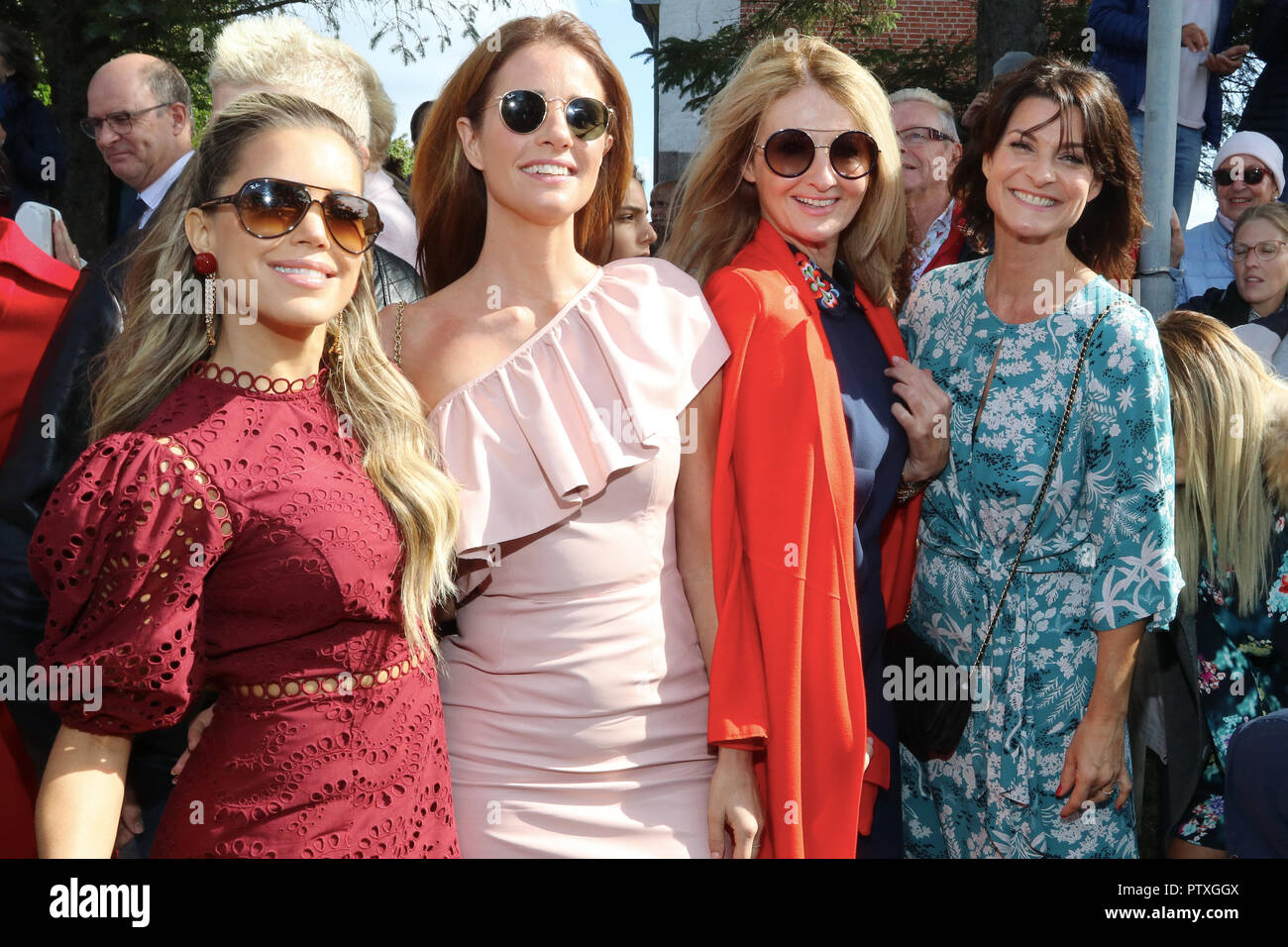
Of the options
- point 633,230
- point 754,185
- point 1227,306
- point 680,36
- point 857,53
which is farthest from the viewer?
point 680,36

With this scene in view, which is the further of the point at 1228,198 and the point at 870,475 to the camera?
the point at 1228,198

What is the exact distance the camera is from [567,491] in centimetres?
248

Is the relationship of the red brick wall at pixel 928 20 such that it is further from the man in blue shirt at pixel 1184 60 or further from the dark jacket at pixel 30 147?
the dark jacket at pixel 30 147

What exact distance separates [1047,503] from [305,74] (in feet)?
7.33

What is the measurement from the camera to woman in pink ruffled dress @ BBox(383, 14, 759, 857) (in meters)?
Result: 2.51

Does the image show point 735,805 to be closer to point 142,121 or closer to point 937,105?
point 142,121

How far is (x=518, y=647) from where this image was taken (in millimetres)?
2521

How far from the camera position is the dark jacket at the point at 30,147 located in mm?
5746

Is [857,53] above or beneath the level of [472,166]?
above

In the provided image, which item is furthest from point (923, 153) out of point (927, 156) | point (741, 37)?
point (741, 37)

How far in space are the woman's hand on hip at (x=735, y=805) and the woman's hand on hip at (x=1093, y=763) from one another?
32.0 inches

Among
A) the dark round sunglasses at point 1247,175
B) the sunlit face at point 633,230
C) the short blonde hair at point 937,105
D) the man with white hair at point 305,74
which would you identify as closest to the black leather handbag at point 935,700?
the man with white hair at point 305,74

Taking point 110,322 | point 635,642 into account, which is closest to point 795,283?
point 635,642

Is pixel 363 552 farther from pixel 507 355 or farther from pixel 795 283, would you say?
pixel 795 283
